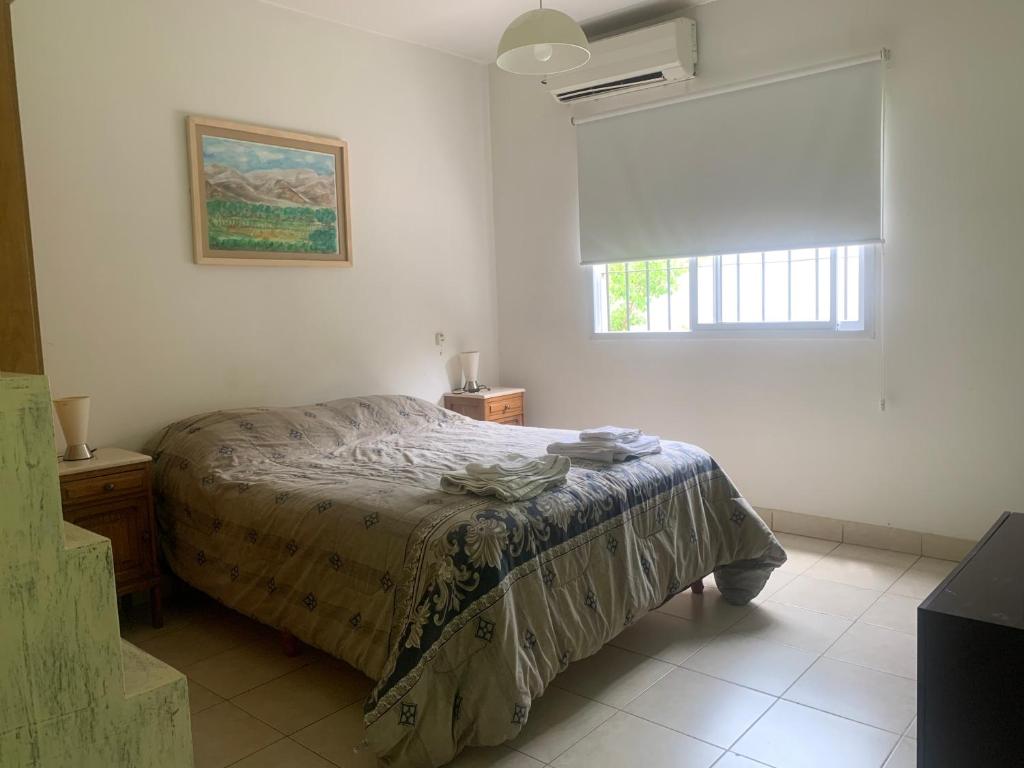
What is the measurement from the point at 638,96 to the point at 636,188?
519 mm

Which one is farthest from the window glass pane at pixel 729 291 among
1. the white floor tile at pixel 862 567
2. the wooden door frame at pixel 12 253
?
the wooden door frame at pixel 12 253

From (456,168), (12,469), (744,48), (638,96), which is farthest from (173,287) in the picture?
(744,48)

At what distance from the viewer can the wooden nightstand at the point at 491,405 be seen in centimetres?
466

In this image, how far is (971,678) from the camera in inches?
52.9

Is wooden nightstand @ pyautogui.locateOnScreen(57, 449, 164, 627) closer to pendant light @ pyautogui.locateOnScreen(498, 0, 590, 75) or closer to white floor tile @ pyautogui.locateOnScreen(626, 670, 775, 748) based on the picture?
white floor tile @ pyautogui.locateOnScreen(626, 670, 775, 748)

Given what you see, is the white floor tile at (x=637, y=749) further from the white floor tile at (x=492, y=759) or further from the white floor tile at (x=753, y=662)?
the white floor tile at (x=753, y=662)

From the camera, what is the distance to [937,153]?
135 inches

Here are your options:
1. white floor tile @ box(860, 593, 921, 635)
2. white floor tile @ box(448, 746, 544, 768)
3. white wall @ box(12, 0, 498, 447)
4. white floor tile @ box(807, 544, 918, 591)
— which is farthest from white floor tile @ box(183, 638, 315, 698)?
white floor tile @ box(807, 544, 918, 591)

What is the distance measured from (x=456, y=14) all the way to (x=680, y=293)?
6.56ft

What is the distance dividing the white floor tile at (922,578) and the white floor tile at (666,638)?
3.18ft

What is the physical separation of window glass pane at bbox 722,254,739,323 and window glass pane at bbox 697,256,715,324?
6cm

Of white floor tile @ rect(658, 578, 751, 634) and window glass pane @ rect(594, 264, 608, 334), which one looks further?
window glass pane @ rect(594, 264, 608, 334)

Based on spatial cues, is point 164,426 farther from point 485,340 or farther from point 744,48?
point 744,48

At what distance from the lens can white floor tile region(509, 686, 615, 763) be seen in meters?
2.20
